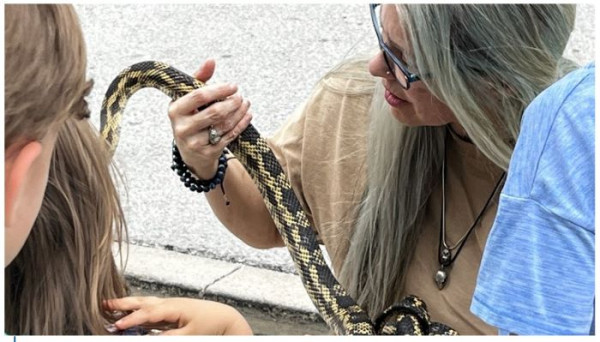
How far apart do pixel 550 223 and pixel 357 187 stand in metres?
0.98

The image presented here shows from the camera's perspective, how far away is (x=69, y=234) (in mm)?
1459

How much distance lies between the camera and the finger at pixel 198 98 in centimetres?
193

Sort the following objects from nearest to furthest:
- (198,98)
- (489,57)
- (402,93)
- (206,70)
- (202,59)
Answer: (489,57), (402,93), (198,98), (206,70), (202,59)

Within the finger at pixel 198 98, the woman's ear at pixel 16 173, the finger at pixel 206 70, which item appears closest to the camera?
the woman's ear at pixel 16 173

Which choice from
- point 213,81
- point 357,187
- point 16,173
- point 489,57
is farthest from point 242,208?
point 213,81

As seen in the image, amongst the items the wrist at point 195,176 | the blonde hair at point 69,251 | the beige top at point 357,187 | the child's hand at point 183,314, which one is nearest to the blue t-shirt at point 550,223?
the child's hand at point 183,314

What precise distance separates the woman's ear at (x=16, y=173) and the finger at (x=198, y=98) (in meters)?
0.80

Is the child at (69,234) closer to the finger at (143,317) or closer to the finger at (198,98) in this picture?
the finger at (143,317)

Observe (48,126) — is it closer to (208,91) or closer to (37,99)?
(37,99)

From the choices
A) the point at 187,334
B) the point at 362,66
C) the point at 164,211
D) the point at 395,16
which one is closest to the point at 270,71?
the point at 164,211

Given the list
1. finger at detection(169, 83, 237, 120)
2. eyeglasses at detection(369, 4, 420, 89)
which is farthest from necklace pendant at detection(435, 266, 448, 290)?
finger at detection(169, 83, 237, 120)

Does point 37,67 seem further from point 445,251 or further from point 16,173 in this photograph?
point 445,251

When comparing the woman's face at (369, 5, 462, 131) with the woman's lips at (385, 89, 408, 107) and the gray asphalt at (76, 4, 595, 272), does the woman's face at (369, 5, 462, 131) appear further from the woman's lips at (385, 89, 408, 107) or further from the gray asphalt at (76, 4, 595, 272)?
the gray asphalt at (76, 4, 595, 272)

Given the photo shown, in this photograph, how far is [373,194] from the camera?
2045mm
